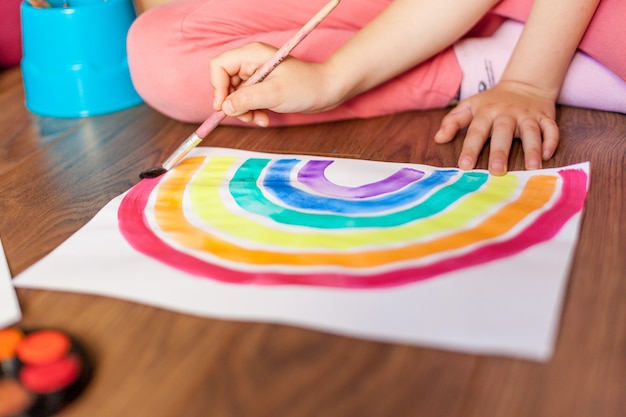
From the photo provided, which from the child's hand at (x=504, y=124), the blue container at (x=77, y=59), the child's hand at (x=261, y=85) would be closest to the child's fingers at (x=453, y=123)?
the child's hand at (x=504, y=124)

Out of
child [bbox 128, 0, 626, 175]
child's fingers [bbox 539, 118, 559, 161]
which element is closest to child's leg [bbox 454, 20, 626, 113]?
child [bbox 128, 0, 626, 175]

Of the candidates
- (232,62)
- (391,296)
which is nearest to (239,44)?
(232,62)

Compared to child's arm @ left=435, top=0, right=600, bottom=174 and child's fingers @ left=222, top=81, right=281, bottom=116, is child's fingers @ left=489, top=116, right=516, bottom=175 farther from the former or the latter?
child's fingers @ left=222, top=81, right=281, bottom=116

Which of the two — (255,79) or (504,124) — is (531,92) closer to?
(504,124)

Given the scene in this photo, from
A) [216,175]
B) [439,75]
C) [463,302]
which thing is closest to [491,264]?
[463,302]

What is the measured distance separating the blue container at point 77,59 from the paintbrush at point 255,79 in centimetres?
29

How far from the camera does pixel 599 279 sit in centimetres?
53

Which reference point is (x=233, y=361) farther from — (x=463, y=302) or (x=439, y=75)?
(x=439, y=75)

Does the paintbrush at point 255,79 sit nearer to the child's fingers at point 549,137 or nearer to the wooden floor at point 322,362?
the wooden floor at point 322,362

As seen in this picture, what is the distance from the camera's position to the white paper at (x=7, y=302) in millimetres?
535

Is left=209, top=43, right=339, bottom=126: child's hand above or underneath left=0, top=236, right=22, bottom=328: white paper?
above

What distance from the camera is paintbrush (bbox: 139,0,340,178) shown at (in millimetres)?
681

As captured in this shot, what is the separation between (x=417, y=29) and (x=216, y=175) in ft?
1.03

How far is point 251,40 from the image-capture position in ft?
3.02
